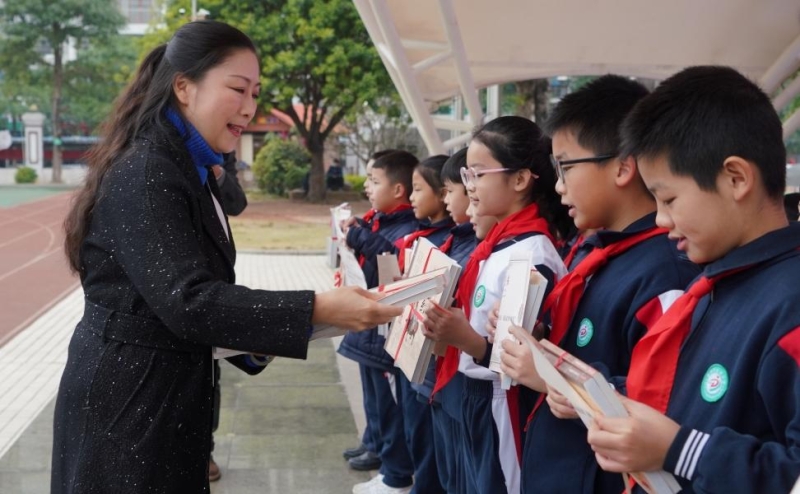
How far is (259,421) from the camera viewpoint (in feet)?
18.5

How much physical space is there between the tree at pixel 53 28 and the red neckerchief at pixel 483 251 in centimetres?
4101

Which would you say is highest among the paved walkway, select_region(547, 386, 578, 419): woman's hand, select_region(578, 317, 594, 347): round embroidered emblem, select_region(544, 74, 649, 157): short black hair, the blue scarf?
select_region(544, 74, 649, 157): short black hair

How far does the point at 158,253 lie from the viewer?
2.06 meters

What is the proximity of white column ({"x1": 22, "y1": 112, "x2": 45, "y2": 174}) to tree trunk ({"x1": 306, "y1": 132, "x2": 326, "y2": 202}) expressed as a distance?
23.3m

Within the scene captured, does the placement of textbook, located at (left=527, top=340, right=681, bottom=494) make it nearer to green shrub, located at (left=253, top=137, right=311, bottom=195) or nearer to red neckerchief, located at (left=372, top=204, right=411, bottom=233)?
red neckerchief, located at (left=372, top=204, right=411, bottom=233)

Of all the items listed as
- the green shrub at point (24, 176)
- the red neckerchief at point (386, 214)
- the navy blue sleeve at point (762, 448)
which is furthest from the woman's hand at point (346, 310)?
the green shrub at point (24, 176)

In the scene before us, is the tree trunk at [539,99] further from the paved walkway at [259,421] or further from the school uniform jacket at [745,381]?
the school uniform jacket at [745,381]

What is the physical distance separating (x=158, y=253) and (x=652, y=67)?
14.6 feet

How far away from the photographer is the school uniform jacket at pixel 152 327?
6.76 ft

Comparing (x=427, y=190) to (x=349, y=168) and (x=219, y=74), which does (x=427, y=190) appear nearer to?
(x=219, y=74)

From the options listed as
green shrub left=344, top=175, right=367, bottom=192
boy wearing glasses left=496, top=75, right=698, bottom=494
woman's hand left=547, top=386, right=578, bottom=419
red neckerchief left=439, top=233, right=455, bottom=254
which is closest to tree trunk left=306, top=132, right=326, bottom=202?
green shrub left=344, top=175, right=367, bottom=192

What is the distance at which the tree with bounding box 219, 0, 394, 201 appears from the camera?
23.2m

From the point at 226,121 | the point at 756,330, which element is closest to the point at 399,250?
the point at 226,121

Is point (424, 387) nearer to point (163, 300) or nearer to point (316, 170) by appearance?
point (163, 300)
